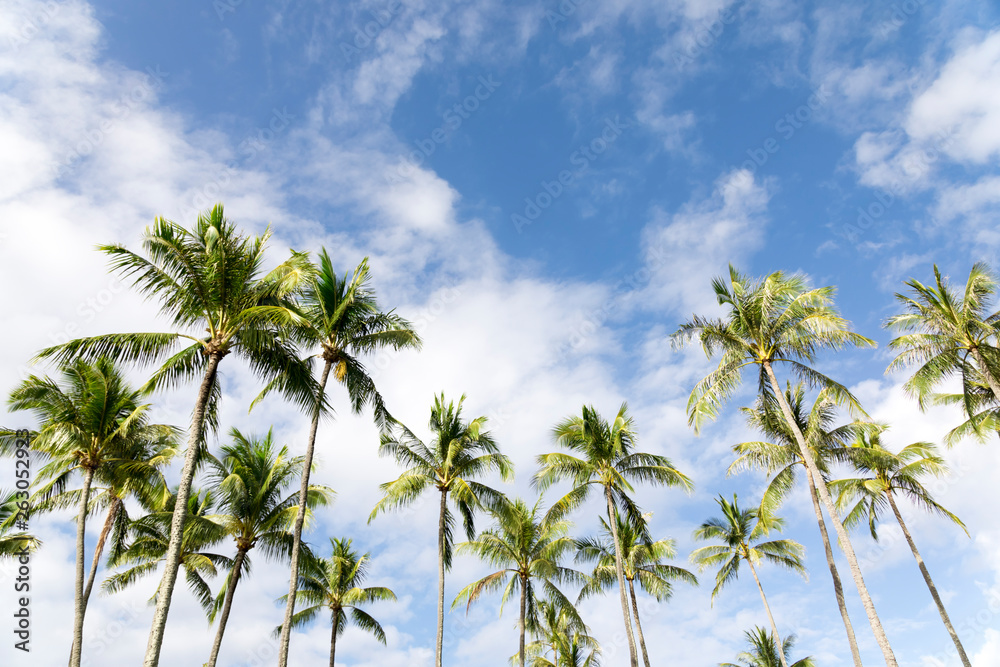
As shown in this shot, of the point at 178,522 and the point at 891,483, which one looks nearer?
the point at 178,522

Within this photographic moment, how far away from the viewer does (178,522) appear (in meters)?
11.6

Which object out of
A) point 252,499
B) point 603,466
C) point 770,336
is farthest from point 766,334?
point 252,499

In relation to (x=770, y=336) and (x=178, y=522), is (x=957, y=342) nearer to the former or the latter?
(x=770, y=336)

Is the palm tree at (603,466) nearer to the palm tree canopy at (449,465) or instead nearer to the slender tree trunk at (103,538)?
the palm tree canopy at (449,465)

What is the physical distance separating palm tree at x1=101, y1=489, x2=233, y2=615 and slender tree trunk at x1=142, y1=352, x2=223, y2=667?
983 centimetres

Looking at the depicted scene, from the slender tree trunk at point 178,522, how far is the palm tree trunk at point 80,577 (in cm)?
723

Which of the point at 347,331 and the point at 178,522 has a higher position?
the point at 347,331

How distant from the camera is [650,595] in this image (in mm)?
29656

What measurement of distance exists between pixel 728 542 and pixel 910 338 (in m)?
16.5

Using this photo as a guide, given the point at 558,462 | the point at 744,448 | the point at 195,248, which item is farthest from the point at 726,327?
the point at 195,248

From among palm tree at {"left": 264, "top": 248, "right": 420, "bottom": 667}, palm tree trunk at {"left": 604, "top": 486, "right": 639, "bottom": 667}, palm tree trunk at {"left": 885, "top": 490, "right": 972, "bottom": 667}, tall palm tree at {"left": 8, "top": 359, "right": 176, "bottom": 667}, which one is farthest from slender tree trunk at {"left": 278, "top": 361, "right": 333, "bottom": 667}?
palm tree trunk at {"left": 885, "top": 490, "right": 972, "bottom": 667}

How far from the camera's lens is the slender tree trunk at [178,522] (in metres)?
10.7

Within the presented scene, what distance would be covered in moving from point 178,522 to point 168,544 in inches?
543

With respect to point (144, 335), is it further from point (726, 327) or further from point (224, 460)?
point (726, 327)
